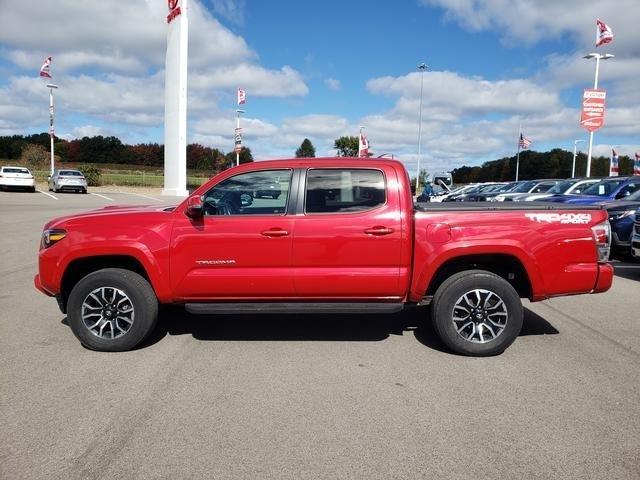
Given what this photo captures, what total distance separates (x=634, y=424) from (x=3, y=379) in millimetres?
4817

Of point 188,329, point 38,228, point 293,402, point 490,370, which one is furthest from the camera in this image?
point 38,228

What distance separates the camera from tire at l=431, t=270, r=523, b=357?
4934 mm

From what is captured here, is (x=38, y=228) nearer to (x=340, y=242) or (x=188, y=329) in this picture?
(x=188, y=329)

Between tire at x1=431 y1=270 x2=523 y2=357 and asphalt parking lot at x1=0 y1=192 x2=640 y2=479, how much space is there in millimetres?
166

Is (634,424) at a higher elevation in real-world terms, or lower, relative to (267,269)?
lower

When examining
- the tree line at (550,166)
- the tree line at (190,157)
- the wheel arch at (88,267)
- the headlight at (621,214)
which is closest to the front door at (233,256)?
the wheel arch at (88,267)

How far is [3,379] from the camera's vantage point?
4.36m

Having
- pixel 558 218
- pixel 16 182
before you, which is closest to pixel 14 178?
pixel 16 182

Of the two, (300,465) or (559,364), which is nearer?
(300,465)

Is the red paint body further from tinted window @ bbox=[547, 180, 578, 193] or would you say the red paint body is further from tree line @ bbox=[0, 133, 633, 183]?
tree line @ bbox=[0, 133, 633, 183]

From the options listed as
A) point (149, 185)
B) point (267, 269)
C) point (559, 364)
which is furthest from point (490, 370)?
point (149, 185)

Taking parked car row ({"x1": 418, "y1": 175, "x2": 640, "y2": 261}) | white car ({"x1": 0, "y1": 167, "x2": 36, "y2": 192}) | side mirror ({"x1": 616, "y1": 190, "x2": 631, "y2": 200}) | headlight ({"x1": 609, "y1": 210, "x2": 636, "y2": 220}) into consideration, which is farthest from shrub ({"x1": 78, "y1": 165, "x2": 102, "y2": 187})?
headlight ({"x1": 609, "y1": 210, "x2": 636, "y2": 220})

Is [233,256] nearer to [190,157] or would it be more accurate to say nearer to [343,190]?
[343,190]

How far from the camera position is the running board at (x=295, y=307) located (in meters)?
4.96
